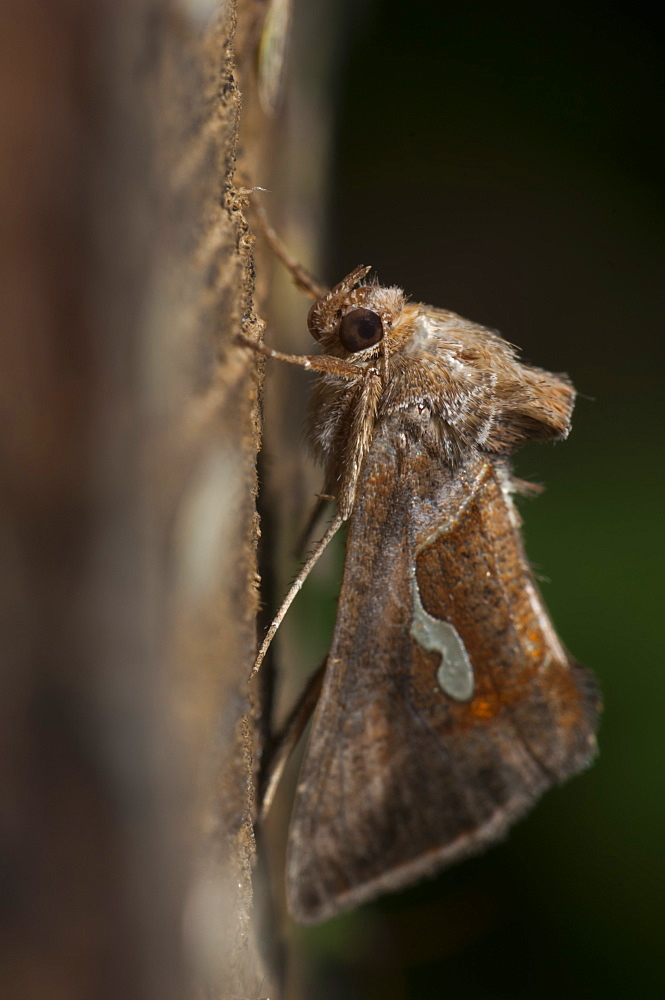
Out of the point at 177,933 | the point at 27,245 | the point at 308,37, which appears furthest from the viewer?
the point at 308,37

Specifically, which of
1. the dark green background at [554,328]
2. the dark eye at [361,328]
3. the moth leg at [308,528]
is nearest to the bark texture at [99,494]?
the dark eye at [361,328]

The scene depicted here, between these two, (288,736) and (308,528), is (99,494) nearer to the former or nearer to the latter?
(288,736)

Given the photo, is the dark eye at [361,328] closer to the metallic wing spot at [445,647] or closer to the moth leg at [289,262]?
the moth leg at [289,262]

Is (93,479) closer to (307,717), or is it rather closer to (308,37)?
(307,717)

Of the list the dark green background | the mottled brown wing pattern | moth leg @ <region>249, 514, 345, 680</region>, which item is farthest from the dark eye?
the dark green background

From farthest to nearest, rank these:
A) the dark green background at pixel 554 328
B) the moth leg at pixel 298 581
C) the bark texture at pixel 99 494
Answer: the dark green background at pixel 554 328, the moth leg at pixel 298 581, the bark texture at pixel 99 494

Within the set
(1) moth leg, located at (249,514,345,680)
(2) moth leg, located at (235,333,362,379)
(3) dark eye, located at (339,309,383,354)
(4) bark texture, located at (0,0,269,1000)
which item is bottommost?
(4) bark texture, located at (0,0,269,1000)

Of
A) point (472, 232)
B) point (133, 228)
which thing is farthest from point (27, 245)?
point (472, 232)

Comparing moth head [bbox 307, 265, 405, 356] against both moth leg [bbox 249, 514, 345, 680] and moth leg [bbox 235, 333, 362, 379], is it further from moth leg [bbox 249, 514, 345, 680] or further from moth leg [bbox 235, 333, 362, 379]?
moth leg [bbox 249, 514, 345, 680]
